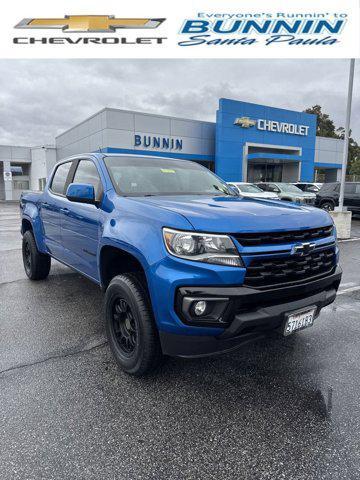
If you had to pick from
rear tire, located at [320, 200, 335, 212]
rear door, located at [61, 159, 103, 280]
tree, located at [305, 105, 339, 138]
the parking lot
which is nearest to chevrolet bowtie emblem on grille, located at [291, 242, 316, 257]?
the parking lot

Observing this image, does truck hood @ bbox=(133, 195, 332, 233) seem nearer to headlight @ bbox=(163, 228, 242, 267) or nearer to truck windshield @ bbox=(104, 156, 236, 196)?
headlight @ bbox=(163, 228, 242, 267)

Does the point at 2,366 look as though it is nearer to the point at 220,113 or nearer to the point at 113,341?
the point at 113,341

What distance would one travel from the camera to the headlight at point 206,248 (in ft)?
7.43

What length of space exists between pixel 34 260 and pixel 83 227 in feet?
7.19

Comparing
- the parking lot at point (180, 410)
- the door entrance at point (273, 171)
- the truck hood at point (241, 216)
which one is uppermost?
the door entrance at point (273, 171)

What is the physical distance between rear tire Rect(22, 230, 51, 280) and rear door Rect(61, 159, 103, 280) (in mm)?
1318

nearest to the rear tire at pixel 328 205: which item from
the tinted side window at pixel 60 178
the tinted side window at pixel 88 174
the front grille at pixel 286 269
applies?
the tinted side window at pixel 60 178

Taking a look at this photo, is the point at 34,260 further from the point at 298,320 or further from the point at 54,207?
the point at 298,320

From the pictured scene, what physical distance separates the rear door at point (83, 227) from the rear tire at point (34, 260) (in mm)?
1318

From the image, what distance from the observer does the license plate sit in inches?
97.0

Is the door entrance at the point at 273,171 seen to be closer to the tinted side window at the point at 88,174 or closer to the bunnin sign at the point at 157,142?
the bunnin sign at the point at 157,142

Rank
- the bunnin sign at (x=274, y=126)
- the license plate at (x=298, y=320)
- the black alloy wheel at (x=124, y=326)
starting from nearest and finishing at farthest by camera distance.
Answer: the license plate at (x=298, y=320), the black alloy wheel at (x=124, y=326), the bunnin sign at (x=274, y=126)

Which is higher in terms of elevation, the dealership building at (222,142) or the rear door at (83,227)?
the dealership building at (222,142)

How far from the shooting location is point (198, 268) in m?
2.21
